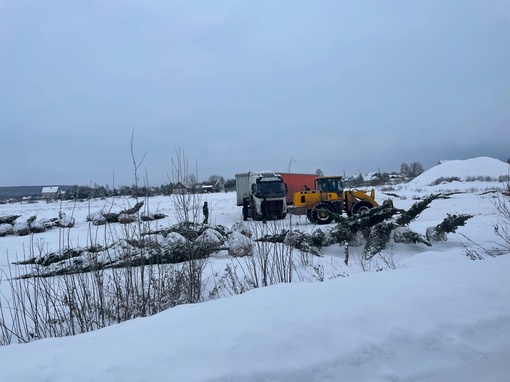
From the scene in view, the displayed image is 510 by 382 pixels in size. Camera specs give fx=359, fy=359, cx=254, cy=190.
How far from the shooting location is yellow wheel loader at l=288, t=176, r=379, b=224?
61.6ft

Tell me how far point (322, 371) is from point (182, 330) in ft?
4.18

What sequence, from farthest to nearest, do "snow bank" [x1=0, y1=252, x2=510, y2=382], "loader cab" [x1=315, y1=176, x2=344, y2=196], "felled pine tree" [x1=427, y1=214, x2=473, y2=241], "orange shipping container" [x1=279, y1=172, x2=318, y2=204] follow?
"orange shipping container" [x1=279, y1=172, x2=318, y2=204] → "loader cab" [x1=315, y1=176, x2=344, y2=196] → "felled pine tree" [x1=427, y1=214, x2=473, y2=241] → "snow bank" [x1=0, y1=252, x2=510, y2=382]

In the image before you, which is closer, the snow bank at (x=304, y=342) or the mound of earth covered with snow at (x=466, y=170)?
the snow bank at (x=304, y=342)

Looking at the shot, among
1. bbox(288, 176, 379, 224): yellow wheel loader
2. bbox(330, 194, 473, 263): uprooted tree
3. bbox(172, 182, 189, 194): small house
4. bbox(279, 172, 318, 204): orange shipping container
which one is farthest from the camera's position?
bbox(279, 172, 318, 204): orange shipping container

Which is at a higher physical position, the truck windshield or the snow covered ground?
the truck windshield

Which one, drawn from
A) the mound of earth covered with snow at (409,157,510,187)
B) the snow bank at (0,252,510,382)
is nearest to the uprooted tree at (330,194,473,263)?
the snow bank at (0,252,510,382)

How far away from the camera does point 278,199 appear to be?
1995 centimetres

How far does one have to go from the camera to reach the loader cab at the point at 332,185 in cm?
1944

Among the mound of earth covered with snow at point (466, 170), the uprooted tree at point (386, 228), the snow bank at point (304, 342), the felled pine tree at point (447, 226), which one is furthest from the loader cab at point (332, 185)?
the mound of earth covered with snow at point (466, 170)

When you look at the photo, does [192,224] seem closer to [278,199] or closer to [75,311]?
[75,311]

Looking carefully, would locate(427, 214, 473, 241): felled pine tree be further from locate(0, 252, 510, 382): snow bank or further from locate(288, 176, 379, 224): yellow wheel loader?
locate(288, 176, 379, 224): yellow wheel loader

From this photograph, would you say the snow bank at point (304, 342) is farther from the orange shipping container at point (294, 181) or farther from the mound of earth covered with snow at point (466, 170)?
the mound of earth covered with snow at point (466, 170)

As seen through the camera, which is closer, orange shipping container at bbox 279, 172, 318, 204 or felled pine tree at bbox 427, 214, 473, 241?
felled pine tree at bbox 427, 214, 473, 241

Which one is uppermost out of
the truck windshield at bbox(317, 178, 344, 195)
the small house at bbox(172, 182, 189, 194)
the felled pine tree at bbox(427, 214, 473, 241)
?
the small house at bbox(172, 182, 189, 194)
